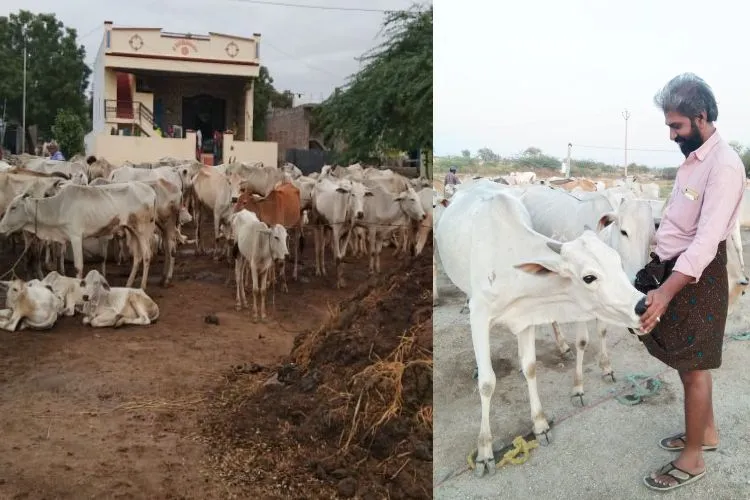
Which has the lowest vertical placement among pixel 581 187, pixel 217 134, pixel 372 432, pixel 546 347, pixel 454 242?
pixel 372 432

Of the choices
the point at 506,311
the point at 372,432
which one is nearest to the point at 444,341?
the point at 506,311

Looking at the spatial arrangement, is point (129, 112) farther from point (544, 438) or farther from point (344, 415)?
point (544, 438)

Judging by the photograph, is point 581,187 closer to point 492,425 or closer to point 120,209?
point 492,425

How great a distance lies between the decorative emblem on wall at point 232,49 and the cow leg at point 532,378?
1.80m

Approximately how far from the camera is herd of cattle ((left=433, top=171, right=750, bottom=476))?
2330mm

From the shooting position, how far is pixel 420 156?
3.18 m

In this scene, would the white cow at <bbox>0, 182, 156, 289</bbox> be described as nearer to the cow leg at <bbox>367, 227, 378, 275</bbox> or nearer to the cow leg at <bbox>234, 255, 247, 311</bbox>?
the cow leg at <bbox>234, 255, 247, 311</bbox>

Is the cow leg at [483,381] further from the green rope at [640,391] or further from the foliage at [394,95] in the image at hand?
the foliage at [394,95]

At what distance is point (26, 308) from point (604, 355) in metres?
2.90

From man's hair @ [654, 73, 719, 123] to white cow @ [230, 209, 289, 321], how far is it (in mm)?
2910

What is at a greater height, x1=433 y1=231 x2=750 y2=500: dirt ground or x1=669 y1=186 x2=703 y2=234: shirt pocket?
x1=669 y1=186 x2=703 y2=234: shirt pocket

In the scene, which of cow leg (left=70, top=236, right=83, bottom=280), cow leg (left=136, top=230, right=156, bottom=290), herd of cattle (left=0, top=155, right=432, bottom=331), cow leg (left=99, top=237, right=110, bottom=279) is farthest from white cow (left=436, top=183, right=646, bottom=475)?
cow leg (left=99, top=237, right=110, bottom=279)

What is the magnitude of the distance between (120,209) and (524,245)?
159 inches

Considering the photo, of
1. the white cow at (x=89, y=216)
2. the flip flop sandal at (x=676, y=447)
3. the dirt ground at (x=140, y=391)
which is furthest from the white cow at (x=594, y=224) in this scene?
the white cow at (x=89, y=216)
